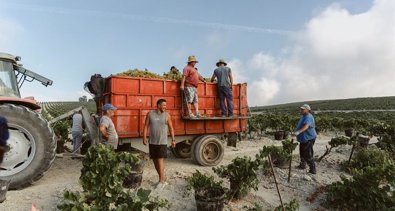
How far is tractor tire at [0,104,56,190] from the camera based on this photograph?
559cm

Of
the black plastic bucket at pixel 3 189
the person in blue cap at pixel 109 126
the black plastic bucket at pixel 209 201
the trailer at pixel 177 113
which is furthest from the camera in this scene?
the trailer at pixel 177 113

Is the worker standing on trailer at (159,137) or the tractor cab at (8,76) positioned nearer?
the worker standing on trailer at (159,137)

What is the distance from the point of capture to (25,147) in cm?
579

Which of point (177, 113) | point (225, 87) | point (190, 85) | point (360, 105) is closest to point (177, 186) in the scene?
point (177, 113)

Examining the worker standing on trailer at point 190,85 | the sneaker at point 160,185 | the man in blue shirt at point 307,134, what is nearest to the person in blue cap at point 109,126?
the sneaker at point 160,185

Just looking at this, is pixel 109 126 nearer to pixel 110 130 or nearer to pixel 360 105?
pixel 110 130

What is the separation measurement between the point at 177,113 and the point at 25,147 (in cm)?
351

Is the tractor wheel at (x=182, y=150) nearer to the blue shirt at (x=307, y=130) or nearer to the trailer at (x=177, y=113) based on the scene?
the trailer at (x=177, y=113)

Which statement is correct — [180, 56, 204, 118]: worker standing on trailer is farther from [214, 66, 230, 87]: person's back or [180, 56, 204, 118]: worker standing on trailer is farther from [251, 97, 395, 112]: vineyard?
[251, 97, 395, 112]: vineyard

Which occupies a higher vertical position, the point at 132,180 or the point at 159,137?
the point at 159,137

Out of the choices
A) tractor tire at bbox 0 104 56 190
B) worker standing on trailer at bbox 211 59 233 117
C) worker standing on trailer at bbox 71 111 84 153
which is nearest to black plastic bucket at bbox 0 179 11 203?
tractor tire at bbox 0 104 56 190

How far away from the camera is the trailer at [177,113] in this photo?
7059 mm

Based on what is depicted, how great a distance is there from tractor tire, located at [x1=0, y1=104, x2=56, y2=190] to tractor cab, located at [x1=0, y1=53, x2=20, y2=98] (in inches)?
43.2

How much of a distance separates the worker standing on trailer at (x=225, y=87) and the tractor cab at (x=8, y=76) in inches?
195
